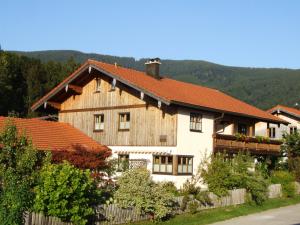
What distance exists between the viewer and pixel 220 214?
25109 mm

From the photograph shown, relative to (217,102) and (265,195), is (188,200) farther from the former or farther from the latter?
(217,102)

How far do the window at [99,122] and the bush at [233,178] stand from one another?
8.04 meters

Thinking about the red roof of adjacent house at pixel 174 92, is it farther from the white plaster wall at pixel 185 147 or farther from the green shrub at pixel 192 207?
the green shrub at pixel 192 207

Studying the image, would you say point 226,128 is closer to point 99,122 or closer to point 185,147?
point 185,147

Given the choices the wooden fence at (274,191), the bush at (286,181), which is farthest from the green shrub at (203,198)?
the bush at (286,181)

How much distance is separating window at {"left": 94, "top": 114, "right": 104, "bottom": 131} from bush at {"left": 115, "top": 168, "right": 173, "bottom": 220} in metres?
12.1

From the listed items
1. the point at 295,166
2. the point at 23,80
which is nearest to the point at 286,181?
the point at 295,166

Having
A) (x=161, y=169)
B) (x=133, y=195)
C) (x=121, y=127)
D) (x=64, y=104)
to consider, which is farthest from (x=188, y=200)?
(x=64, y=104)

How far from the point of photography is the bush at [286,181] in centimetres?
3359

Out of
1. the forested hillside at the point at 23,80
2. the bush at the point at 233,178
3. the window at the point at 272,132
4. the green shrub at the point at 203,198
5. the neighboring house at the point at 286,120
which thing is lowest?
the green shrub at the point at 203,198

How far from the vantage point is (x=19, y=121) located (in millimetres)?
31000

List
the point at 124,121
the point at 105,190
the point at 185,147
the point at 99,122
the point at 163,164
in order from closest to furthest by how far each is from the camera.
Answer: the point at 105,190, the point at 163,164, the point at 185,147, the point at 124,121, the point at 99,122

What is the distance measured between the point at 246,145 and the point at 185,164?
679 cm

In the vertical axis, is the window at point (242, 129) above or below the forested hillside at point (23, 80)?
below
